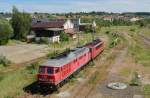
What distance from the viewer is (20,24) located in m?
80.0

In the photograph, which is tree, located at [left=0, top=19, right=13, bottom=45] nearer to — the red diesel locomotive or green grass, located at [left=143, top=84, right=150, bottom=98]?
the red diesel locomotive

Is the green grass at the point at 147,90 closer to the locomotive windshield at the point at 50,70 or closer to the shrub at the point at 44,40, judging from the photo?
the locomotive windshield at the point at 50,70

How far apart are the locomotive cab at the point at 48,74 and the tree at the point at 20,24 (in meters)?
53.9

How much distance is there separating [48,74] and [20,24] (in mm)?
54586

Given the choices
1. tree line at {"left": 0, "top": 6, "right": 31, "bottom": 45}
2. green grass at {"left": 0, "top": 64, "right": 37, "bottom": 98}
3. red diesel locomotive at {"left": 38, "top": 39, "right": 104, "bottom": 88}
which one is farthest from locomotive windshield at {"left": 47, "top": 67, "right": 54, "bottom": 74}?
tree line at {"left": 0, "top": 6, "right": 31, "bottom": 45}

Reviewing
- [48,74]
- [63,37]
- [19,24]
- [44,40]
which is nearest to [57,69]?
[48,74]

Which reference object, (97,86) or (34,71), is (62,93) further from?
(34,71)

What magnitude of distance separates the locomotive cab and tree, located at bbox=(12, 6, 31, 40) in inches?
2122

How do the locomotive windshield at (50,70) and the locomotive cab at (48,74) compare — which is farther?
the locomotive windshield at (50,70)

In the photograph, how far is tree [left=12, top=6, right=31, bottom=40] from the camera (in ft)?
263

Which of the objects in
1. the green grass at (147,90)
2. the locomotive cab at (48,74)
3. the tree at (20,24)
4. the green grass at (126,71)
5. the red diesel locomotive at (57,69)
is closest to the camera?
the locomotive cab at (48,74)

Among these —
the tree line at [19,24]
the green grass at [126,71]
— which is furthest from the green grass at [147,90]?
the tree line at [19,24]

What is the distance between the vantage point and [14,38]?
8112cm

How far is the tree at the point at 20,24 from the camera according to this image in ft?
263
